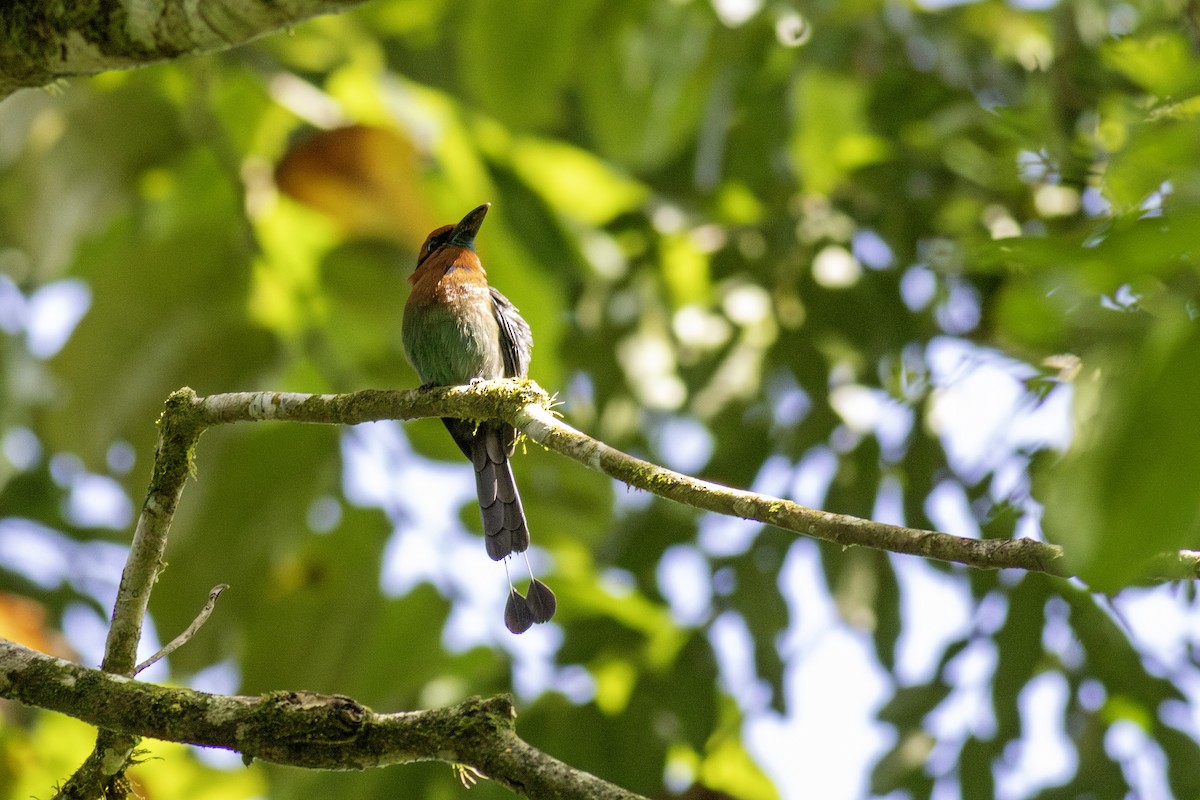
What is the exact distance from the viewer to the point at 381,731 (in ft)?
6.37

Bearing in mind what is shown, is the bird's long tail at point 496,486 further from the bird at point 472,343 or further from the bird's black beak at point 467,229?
the bird's black beak at point 467,229

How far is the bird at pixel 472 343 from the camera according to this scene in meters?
3.39

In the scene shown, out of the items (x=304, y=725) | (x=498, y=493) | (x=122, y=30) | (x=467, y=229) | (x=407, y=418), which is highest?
(x=467, y=229)

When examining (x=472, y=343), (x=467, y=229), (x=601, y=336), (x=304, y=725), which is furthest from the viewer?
(x=601, y=336)

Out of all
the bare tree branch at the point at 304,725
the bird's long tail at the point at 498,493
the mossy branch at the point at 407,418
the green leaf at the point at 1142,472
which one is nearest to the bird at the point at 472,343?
the bird's long tail at the point at 498,493

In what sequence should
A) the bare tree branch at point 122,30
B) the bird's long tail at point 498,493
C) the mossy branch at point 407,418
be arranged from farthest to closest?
1. the bird's long tail at point 498,493
2. the bare tree branch at point 122,30
3. the mossy branch at point 407,418

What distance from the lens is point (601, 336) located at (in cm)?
525

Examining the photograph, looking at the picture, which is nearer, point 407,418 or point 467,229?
point 407,418

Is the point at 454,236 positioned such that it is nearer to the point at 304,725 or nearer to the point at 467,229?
the point at 467,229

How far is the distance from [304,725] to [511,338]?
2.13 meters

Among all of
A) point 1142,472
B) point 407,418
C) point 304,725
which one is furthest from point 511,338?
point 1142,472

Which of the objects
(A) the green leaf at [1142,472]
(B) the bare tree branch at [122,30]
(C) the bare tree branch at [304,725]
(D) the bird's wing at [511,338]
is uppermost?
(D) the bird's wing at [511,338]

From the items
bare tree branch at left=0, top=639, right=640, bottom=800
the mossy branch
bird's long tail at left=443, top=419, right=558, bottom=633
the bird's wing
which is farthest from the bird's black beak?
bare tree branch at left=0, top=639, right=640, bottom=800

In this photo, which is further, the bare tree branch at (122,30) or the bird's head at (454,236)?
the bird's head at (454,236)
